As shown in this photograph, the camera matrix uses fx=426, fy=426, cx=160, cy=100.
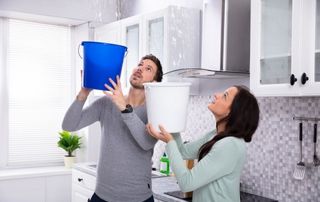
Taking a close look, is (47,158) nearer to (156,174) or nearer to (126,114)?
(156,174)

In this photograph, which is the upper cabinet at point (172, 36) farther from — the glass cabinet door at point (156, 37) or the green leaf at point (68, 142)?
the green leaf at point (68, 142)

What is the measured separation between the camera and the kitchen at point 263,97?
2.09m

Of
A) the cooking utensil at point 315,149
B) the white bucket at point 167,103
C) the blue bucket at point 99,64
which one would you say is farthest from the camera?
the cooking utensil at point 315,149

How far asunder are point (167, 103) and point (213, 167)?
33 centimetres

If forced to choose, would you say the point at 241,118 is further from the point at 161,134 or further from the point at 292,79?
the point at 292,79

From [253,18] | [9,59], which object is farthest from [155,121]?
[9,59]

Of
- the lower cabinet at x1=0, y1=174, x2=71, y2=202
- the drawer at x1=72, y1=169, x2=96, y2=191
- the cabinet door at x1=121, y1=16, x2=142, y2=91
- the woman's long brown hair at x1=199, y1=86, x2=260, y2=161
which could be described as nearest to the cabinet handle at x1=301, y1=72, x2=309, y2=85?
the woman's long brown hair at x1=199, y1=86, x2=260, y2=161

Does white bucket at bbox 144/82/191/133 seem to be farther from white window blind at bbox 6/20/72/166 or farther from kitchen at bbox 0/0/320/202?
white window blind at bbox 6/20/72/166

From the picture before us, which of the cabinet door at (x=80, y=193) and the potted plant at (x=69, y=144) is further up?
the potted plant at (x=69, y=144)

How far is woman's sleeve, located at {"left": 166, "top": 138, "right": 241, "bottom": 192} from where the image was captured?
170 centimetres

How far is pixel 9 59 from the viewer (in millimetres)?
4172

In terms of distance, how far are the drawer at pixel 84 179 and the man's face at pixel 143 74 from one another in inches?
61.0

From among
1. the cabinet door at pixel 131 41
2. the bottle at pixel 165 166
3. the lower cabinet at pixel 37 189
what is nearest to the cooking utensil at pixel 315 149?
the bottle at pixel 165 166

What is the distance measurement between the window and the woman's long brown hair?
2868mm
